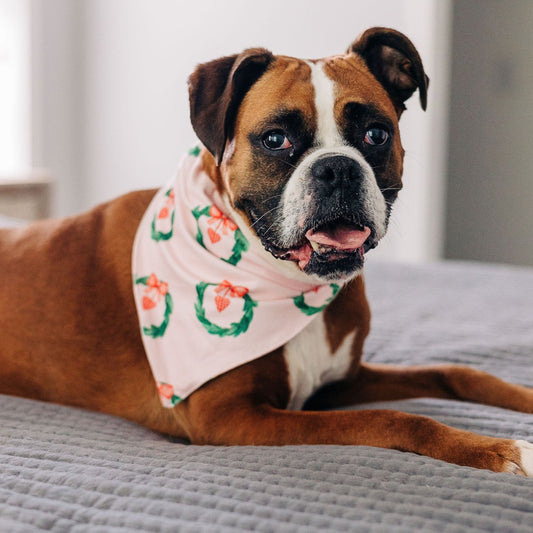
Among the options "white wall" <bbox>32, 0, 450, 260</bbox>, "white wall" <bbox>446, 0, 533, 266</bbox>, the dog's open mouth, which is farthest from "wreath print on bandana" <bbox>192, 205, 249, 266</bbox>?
"white wall" <bbox>446, 0, 533, 266</bbox>

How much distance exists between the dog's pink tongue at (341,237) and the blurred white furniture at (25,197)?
2.40 metres

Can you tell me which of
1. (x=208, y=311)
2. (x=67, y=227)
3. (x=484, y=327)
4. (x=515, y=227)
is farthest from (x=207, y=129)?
(x=515, y=227)

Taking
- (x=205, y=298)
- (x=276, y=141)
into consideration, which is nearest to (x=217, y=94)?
(x=276, y=141)

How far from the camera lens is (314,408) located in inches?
58.7

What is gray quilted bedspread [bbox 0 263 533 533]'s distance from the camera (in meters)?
0.88

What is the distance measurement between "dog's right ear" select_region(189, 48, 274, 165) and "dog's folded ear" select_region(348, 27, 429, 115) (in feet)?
0.69

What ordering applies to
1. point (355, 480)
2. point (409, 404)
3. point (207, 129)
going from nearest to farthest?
point (355, 480)
point (207, 129)
point (409, 404)

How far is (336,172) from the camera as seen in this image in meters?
1.17

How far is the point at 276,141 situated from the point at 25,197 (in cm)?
243

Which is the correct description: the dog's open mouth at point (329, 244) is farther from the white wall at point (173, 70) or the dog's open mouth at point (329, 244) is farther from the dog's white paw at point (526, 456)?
the white wall at point (173, 70)

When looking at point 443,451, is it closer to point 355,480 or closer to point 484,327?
point 355,480

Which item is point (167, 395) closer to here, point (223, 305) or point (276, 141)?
point (223, 305)

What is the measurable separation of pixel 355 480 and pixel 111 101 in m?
3.91

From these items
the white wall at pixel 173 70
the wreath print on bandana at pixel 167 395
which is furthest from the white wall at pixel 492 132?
the wreath print on bandana at pixel 167 395
